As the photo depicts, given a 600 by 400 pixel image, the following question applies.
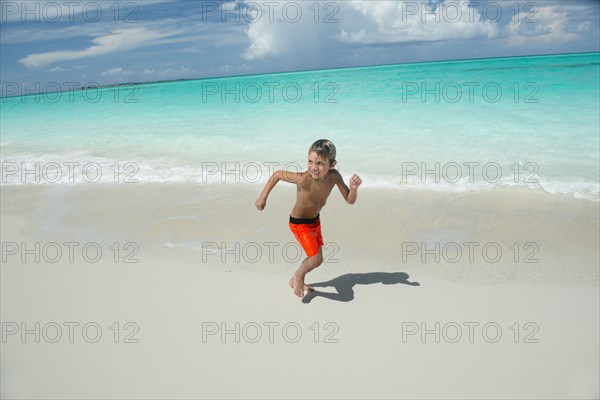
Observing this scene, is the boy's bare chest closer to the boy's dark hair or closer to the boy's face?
the boy's face

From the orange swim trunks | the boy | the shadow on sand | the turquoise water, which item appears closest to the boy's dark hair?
the boy

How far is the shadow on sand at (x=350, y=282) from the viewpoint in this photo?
3.85 meters

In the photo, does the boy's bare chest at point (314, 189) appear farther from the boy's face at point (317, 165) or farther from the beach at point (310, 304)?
the beach at point (310, 304)

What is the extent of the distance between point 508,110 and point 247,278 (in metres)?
11.7

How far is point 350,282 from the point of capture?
408cm

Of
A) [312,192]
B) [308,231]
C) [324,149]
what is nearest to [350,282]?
[308,231]

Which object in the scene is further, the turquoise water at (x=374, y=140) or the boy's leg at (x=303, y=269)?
the turquoise water at (x=374, y=140)

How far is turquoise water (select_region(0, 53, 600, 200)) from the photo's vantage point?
7.71 m

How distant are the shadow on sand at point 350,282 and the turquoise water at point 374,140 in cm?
285

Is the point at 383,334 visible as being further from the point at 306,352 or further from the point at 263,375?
the point at 263,375

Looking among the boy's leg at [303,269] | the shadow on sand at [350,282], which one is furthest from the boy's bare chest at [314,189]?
the shadow on sand at [350,282]

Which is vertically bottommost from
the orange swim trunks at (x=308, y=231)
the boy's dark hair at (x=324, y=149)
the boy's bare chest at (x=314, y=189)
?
the orange swim trunks at (x=308, y=231)

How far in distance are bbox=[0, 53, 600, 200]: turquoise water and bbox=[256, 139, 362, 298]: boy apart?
133 inches

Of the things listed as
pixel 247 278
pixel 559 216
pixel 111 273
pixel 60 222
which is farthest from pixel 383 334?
pixel 60 222
